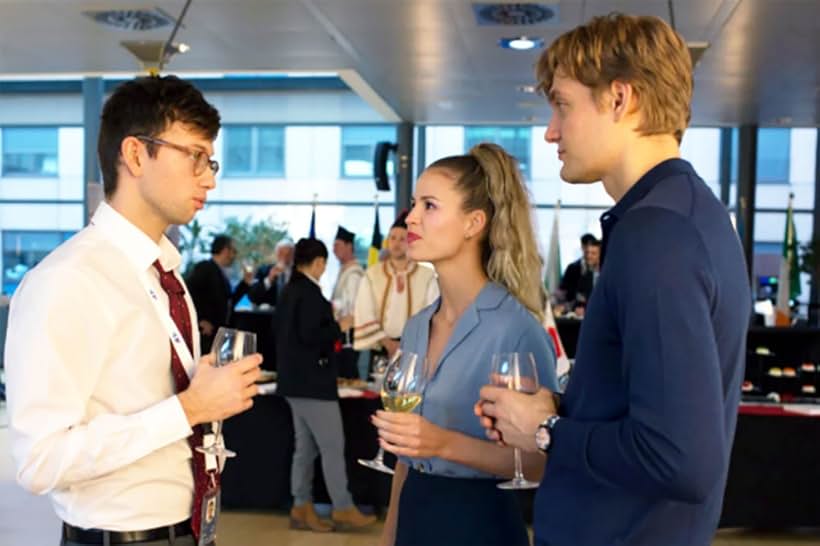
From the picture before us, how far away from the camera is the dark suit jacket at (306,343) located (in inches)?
222

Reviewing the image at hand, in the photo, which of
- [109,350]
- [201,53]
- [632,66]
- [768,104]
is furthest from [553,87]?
[768,104]

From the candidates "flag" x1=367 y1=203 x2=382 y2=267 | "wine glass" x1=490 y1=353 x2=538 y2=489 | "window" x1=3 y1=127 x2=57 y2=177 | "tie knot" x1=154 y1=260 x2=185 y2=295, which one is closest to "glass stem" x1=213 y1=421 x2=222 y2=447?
"tie knot" x1=154 y1=260 x2=185 y2=295

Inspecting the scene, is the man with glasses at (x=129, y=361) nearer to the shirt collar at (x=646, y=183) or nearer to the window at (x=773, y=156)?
the shirt collar at (x=646, y=183)

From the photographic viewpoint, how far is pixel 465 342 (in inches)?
85.3

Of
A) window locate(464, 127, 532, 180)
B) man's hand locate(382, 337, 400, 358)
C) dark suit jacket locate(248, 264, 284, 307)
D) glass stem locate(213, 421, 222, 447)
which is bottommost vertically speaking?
man's hand locate(382, 337, 400, 358)

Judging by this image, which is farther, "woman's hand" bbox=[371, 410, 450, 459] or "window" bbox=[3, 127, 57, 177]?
→ "window" bbox=[3, 127, 57, 177]

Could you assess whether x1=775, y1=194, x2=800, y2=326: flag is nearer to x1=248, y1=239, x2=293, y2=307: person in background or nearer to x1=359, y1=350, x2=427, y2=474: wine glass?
x1=248, y1=239, x2=293, y2=307: person in background

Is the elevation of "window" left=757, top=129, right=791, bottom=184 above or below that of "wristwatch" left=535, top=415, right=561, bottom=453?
above

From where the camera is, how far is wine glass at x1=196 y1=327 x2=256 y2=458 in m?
1.88

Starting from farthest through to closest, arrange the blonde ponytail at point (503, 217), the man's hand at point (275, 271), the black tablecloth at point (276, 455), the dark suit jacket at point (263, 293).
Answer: the man's hand at point (275, 271), the dark suit jacket at point (263, 293), the black tablecloth at point (276, 455), the blonde ponytail at point (503, 217)

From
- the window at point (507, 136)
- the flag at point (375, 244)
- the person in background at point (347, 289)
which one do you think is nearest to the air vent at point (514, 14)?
the person in background at point (347, 289)

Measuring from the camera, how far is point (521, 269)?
7.39 feet

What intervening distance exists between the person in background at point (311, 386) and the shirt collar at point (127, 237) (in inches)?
147

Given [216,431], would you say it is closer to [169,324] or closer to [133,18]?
[169,324]
